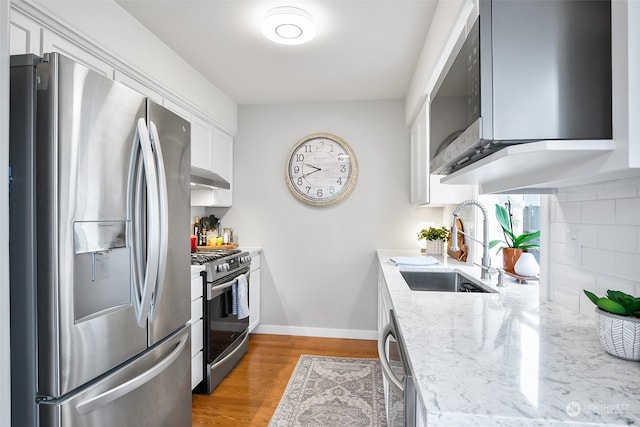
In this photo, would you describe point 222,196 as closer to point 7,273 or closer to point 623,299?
point 7,273

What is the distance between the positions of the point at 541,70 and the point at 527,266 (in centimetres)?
120

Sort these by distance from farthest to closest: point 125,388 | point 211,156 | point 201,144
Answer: point 211,156, point 201,144, point 125,388

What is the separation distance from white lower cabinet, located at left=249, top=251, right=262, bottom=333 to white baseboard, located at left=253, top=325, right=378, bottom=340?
131 millimetres

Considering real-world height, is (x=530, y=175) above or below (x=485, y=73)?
below

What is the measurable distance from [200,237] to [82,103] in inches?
99.5

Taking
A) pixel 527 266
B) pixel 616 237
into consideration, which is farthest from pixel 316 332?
pixel 616 237

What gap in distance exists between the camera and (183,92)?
8.79 ft

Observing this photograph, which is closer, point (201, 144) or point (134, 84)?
point (134, 84)

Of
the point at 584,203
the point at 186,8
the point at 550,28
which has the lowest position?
the point at 584,203

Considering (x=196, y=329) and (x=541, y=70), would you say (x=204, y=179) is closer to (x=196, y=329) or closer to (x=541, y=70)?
(x=196, y=329)

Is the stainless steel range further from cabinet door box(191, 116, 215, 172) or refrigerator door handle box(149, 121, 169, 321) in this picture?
refrigerator door handle box(149, 121, 169, 321)

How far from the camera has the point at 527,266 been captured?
5.92 feet

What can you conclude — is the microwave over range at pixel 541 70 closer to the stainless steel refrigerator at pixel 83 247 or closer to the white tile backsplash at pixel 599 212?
the white tile backsplash at pixel 599 212

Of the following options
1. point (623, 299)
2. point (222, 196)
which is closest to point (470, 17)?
point (623, 299)
